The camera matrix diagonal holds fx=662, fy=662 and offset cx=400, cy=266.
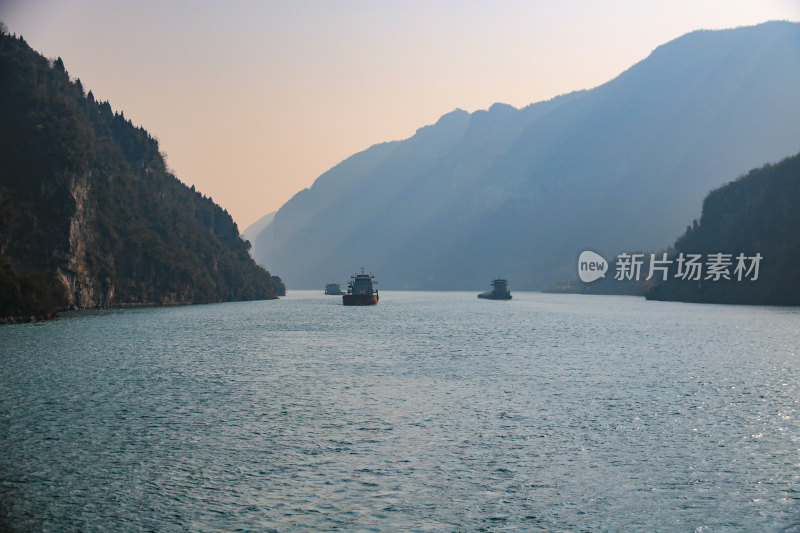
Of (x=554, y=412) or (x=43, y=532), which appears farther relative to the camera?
(x=554, y=412)

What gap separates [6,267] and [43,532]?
403 feet

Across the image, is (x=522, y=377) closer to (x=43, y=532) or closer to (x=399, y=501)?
(x=399, y=501)

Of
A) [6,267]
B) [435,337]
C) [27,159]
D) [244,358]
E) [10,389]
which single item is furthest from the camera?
[27,159]

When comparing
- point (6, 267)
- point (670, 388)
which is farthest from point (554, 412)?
point (6, 267)

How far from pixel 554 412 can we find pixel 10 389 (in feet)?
123

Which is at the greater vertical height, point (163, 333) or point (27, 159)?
point (27, 159)

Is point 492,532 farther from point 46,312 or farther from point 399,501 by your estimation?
point 46,312

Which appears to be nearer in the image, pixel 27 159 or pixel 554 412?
pixel 554 412

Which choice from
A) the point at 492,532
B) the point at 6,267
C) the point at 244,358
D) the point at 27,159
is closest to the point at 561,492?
the point at 492,532

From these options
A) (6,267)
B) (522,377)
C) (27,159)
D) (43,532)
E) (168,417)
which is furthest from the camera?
(27,159)

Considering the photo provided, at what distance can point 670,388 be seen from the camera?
163 ft

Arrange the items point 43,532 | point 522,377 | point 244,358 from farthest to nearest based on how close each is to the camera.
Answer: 1. point 244,358
2. point 522,377
3. point 43,532

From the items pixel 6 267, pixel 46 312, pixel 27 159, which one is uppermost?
pixel 27 159

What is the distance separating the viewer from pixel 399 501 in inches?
882
